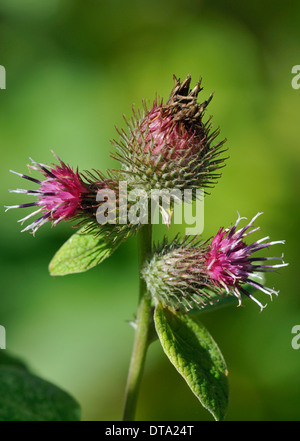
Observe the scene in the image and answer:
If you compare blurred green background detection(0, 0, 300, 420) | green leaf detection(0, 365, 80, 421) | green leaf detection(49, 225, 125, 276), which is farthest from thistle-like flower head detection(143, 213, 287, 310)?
blurred green background detection(0, 0, 300, 420)

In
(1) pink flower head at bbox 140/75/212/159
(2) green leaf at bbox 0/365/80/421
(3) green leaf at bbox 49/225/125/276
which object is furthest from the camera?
(3) green leaf at bbox 49/225/125/276

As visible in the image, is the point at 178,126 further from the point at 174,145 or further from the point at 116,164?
the point at 116,164

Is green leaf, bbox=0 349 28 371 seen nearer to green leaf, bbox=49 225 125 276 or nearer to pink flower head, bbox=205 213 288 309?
green leaf, bbox=49 225 125 276

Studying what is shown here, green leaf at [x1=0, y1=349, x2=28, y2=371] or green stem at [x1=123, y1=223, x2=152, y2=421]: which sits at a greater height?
green stem at [x1=123, y1=223, x2=152, y2=421]

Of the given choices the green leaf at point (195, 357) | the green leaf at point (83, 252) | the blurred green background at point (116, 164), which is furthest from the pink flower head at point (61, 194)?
the blurred green background at point (116, 164)

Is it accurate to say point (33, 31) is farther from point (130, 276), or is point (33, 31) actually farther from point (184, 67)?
point (130, 276)

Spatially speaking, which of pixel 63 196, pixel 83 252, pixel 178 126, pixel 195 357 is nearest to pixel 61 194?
pixel 63 196
